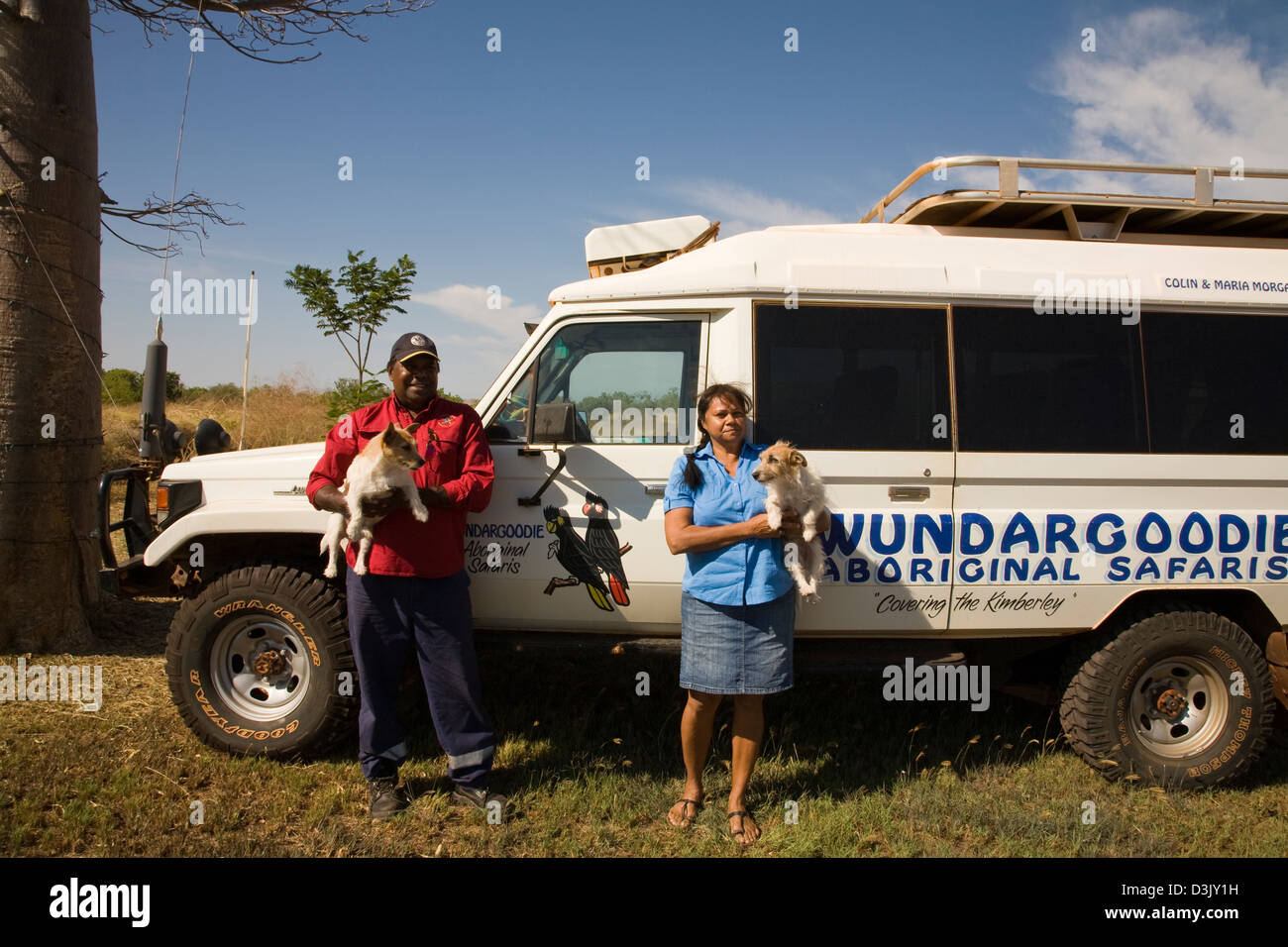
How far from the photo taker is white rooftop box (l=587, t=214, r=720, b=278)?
4.29m

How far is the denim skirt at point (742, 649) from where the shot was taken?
3.28 metres

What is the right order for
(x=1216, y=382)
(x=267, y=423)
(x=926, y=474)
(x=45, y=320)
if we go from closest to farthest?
(x=926, y=474), (x=1216, y=382), (x=45, y=320), (x=267, y=423)

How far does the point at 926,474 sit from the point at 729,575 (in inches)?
45.8

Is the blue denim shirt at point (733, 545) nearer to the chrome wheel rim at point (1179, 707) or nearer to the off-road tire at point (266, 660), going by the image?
the off-road tire at point (266, 660)

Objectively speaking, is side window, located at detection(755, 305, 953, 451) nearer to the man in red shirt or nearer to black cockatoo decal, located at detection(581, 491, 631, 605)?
black cockatoo decal, located at detection(581, 491, 631, 605)

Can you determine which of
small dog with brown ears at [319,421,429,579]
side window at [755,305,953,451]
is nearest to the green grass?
small dog with brown ears at [319,421,429,579]

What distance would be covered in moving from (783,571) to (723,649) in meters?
0.42

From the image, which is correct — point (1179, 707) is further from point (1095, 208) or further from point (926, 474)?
point (1095, 208)

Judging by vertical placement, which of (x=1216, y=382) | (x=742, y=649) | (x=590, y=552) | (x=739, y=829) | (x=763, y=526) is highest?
(x=1216, y=382)

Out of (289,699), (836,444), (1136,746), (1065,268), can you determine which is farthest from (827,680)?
(289,699)

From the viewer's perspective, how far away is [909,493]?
12.1 ft

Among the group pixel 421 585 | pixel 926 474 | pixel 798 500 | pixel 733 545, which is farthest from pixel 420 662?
pixel 926 474

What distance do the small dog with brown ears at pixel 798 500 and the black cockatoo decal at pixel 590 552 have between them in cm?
86

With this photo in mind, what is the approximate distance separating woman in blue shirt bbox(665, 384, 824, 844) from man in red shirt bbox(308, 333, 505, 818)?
933 millimetres
